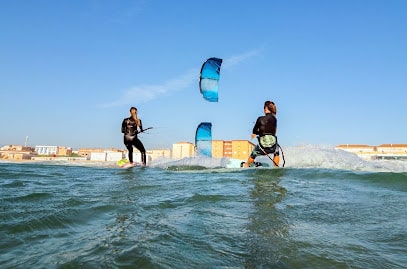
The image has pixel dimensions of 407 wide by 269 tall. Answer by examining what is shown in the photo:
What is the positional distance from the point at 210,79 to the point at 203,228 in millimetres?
12728

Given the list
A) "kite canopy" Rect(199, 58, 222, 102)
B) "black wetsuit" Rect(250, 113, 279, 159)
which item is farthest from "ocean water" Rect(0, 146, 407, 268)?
"kite canopy" Rect(199, 58, 222, 102)

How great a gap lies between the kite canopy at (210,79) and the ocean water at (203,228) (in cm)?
1016

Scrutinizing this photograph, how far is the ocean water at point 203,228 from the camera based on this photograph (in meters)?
1.84

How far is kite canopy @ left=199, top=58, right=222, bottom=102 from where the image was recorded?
1459 cm

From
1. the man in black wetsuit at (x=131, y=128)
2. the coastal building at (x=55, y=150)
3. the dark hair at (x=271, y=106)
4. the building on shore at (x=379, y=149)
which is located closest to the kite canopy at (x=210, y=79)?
the man in black wetsuit at (x=131, y=128)

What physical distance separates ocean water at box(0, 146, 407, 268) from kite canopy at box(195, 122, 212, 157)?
1196 centimetres

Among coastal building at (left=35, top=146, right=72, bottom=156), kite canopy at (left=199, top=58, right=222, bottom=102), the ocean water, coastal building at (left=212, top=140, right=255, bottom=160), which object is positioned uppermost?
coastal building at (left=35, top=146, right=72, bottom=156)

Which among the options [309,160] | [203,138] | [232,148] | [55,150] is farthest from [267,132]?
[55,150]

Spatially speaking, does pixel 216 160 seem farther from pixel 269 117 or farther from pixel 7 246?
pixel 7 246

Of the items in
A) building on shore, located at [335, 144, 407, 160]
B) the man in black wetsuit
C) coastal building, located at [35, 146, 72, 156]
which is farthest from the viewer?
coastal building, located at [35, 146, 72, 156]

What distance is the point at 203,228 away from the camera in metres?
2.57

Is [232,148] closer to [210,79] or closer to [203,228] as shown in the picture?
[210,79]

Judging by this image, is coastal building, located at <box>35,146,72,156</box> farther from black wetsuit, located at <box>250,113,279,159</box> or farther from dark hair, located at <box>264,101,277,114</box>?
dark hair, located at <box>264,101,277,114</box>

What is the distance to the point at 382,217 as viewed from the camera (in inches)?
121
